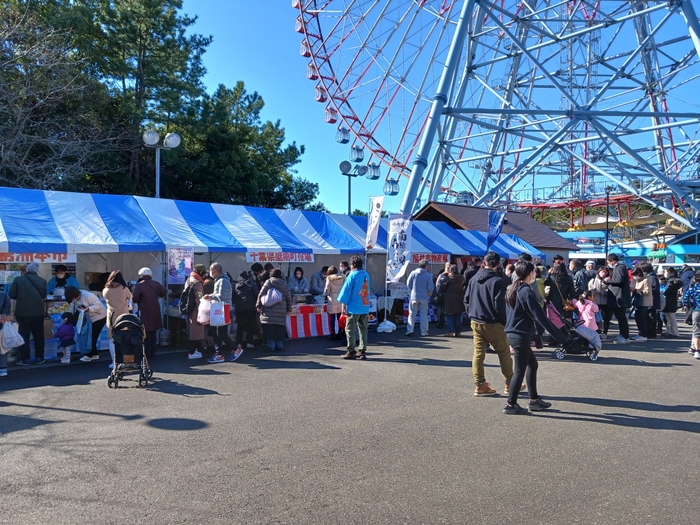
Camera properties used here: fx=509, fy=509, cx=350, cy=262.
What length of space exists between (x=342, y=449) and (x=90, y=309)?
5528 millimetres

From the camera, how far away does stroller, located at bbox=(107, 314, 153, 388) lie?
634 cm

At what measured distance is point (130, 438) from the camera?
4488 millimetres

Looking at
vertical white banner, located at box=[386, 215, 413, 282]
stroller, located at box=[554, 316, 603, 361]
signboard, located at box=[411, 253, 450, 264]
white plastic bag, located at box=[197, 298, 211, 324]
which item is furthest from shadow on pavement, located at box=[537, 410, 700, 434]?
signboard, located at box=[411, 253, 450, 264]

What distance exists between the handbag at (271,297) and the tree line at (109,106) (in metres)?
10.6

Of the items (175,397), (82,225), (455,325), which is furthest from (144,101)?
(175,397)

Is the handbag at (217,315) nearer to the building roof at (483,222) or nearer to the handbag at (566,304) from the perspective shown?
the handbag at (566,304)

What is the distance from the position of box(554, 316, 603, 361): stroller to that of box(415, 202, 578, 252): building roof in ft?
29.8

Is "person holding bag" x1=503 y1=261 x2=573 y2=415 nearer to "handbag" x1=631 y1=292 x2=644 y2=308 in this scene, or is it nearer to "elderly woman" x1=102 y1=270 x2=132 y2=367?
"elderly woman" x1=102 y1=270 x2=132 y2=367

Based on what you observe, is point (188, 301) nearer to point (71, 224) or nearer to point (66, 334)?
point (66, 334)

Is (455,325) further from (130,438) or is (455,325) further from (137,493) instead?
(137,493)

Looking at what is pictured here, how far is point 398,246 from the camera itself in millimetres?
11672

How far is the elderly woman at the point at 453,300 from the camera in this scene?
A: 10953 mm

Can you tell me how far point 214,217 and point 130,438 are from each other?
7334mm

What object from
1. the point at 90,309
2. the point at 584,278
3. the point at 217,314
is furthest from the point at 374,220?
the point at 90,309
